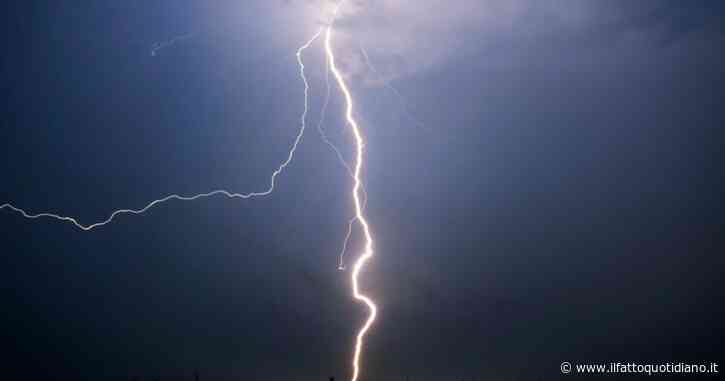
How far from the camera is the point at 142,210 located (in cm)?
719

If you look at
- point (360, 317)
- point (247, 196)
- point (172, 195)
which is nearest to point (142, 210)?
point (172, 195)

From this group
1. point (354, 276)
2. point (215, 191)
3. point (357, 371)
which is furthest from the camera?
point (215, 191)

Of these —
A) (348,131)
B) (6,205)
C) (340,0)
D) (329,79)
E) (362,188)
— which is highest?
(340,0)

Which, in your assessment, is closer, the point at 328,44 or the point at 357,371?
the point at 357,371

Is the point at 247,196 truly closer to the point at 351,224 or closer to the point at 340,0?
the point at 351,224

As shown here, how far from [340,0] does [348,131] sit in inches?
86.1

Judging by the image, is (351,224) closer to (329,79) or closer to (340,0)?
(329,79)

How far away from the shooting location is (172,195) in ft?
23.6

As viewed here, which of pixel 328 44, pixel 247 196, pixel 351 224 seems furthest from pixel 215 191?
pixel 328 44

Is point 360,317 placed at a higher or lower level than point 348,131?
lower

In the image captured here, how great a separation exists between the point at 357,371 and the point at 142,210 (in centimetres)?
450

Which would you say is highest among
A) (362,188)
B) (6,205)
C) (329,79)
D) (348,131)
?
(329,79)

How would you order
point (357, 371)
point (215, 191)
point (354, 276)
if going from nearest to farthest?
1. point (357, 371)
2. point (354, 276)
3. point (215, 191)

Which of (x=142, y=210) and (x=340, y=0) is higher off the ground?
(x=340, y=0)
